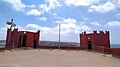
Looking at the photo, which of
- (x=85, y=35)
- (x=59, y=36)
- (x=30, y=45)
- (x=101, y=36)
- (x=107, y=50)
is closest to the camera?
(x=107, y=50)

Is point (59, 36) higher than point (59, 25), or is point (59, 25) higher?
point (59, 25)

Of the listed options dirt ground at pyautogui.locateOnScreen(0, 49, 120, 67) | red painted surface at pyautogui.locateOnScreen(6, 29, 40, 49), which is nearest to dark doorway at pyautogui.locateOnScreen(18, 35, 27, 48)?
red painted surface at pyautogui.locateOnScreen(6, 29, 40, 49)

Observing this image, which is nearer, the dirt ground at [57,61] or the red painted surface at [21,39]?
the dirt ground at [57,61]

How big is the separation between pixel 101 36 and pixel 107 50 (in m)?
9.87

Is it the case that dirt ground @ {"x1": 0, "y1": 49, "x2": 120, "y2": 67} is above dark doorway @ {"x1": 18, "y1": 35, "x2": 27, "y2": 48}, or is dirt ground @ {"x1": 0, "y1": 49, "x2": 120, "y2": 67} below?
below

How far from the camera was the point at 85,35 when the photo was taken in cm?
4053

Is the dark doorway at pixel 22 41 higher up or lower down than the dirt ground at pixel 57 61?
higher up

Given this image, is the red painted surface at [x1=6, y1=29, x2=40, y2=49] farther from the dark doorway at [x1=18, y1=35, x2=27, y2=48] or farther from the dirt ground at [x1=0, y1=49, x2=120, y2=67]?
the dirt ground at [x1=0, y1=49, x2=120, y2=67]

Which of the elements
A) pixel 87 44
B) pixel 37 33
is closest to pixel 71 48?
pixel 87 44

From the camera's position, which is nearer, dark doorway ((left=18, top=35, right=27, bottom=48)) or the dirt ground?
the dirt ground

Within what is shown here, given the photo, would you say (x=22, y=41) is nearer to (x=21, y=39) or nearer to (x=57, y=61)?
(x=21, y=39)

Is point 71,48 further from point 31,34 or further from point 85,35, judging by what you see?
point 31,34

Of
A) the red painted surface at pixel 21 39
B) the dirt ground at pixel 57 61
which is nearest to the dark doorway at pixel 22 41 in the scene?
the red painted surface at pixel 21 39

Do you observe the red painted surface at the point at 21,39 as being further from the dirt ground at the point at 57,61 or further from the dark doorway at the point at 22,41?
the dirt ground at the point at 57,61
